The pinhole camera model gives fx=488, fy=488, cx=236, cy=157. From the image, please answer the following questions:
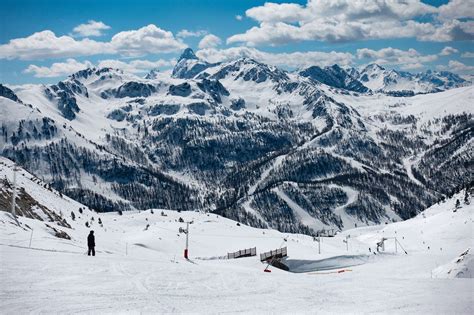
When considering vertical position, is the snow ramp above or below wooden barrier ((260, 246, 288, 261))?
below

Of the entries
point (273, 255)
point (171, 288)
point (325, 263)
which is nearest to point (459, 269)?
point (325, 263)

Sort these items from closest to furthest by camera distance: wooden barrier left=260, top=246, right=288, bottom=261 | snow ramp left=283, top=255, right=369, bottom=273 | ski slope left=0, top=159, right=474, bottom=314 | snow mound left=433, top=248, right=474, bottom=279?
ski slope left=0, top=159, right=474, bottom=314 < snow mound left=433, top=248, right=474, bottom=279 < wooden barrier left=260, top=246, right=288, bottom=261 < snow ramp left=283, top=255, right=369, bottom=273

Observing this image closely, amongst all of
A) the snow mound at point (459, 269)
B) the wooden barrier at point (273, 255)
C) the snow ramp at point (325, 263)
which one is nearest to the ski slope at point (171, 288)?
the snow mound at point (459, 269)

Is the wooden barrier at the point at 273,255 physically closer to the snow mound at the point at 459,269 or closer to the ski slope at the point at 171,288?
the ski slope at the point at 171,288

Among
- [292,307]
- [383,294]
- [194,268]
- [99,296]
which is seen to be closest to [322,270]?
[194,268]

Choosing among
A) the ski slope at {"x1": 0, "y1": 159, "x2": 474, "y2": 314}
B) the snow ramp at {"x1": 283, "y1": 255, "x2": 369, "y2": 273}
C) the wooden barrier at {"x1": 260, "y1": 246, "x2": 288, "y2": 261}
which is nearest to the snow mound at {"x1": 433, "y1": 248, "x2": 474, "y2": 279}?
the ski slope at {"x1": 0, "y1": 159, "x2": 474, "y2": 314}

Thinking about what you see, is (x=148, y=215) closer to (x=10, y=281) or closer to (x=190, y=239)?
(x=190, y=239)

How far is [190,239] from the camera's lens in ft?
314

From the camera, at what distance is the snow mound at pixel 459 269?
47.0 m

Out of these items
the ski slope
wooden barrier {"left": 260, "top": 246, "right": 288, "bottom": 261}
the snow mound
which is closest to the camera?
the ski slope

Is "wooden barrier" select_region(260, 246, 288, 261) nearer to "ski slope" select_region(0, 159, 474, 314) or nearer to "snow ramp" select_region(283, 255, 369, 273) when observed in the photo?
"snow ramp" select_region(283, 255, 369, 273)

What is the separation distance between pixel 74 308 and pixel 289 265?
53281mm

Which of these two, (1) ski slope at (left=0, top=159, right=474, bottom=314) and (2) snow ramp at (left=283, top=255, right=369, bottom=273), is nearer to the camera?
(1) ski slope at (left=0, top=159, right=474, bottom=314)

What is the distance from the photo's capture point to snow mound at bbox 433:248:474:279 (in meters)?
47.0
